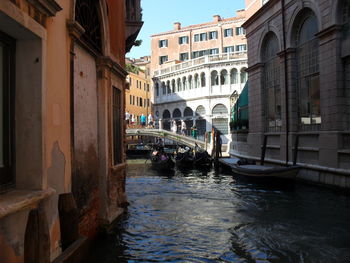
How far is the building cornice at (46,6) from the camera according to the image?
10.7 feet

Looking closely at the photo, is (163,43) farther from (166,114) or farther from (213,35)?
(166,114)

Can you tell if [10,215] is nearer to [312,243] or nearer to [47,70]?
[47,70]

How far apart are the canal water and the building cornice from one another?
10.8 feet

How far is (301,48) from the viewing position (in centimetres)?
→ 1250

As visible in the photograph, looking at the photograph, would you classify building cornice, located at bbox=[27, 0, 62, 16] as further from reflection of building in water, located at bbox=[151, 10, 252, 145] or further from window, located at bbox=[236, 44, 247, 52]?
window, located at bbox=[236, 44, 247, 52]

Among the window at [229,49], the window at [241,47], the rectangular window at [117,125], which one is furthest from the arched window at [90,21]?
the window at [229,49]

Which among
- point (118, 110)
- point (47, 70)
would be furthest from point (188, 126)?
point (47, 70)

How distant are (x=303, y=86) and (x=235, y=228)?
289 inches

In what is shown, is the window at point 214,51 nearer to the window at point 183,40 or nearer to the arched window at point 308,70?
the window at point 183,40

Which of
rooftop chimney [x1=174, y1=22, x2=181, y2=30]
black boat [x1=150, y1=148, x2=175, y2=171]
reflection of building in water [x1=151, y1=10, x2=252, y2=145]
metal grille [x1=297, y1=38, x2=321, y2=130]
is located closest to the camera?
metal grille [x1=297, y1=38, x2=321, y2=130]

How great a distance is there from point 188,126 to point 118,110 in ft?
101

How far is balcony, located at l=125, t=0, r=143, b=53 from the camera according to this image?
30.6ft

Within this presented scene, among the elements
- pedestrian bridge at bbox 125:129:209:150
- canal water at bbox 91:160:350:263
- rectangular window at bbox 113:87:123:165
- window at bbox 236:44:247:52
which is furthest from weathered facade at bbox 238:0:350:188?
window at bbox 236:44:247:52

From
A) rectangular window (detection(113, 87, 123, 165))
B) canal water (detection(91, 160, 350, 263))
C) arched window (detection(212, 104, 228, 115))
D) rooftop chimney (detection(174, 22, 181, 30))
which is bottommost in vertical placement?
canal water (detection(91, 160, 350, 263))
